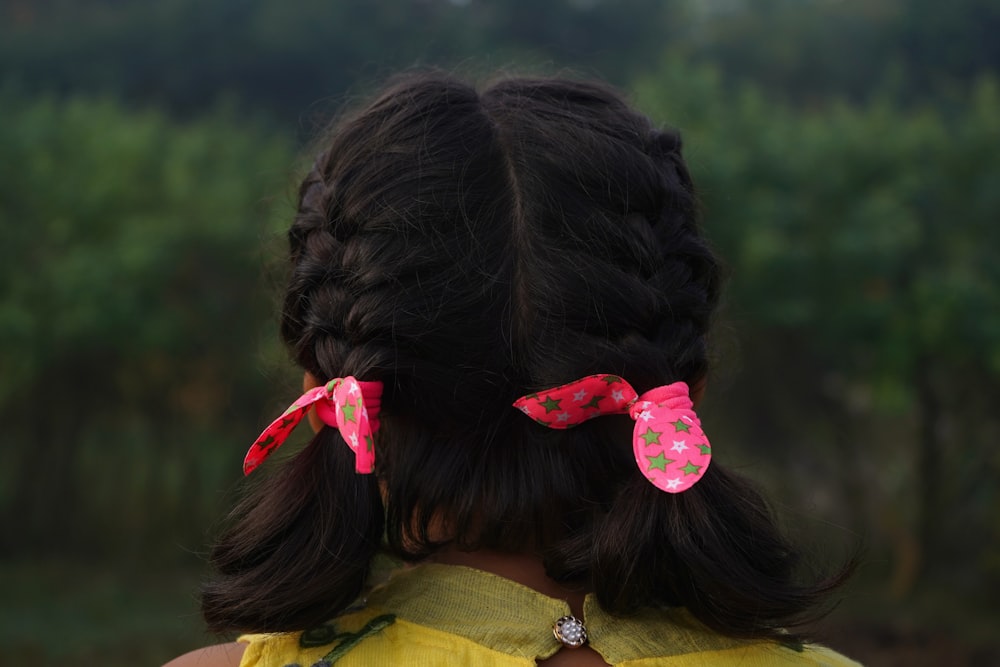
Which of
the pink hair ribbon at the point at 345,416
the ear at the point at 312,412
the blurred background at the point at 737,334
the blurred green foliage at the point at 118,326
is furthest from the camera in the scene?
the blurred green foliage at the point at 118,326

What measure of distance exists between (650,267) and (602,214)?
0.30 feet

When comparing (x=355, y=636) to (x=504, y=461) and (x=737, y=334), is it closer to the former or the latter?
(x=504, y=461)

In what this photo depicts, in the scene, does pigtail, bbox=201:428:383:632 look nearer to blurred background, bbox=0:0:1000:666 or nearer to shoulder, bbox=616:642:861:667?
shoulder, bbox=616:642:861:667

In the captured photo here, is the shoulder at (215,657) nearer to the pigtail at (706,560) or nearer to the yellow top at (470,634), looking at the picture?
the yellow top at (470,634)

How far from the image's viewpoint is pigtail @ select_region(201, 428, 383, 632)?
1296mm

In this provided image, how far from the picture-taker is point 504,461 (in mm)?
1354

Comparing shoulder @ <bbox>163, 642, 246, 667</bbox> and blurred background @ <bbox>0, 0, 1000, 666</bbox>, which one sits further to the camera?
blurred background @ <bbox>0, 0, 1000, 666</bbox>

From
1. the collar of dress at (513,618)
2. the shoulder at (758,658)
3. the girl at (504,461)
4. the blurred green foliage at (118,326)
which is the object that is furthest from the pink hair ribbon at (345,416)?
the blurred green foliage at (118,326)

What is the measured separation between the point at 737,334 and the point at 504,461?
380 cm

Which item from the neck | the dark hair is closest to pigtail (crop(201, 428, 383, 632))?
the dark hair

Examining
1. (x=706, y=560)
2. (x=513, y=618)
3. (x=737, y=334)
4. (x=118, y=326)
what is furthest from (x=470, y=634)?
(x=118, y=326)

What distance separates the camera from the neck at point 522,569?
4.46 ft

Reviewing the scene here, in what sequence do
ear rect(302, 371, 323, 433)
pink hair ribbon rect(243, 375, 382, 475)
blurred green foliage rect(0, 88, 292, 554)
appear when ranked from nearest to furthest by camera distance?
1. pink hair ribbon rect(243, 375, 382, 475)
2. ear rect(302, 371, 323, 433)
3. blurred green foliage rect(0, 88, 292, 554)

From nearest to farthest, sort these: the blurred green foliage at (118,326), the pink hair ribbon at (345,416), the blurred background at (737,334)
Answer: the pink hair ribbon at (345,416)
the blurred background at (737,334)
the blurred green foliage at (118,326)
